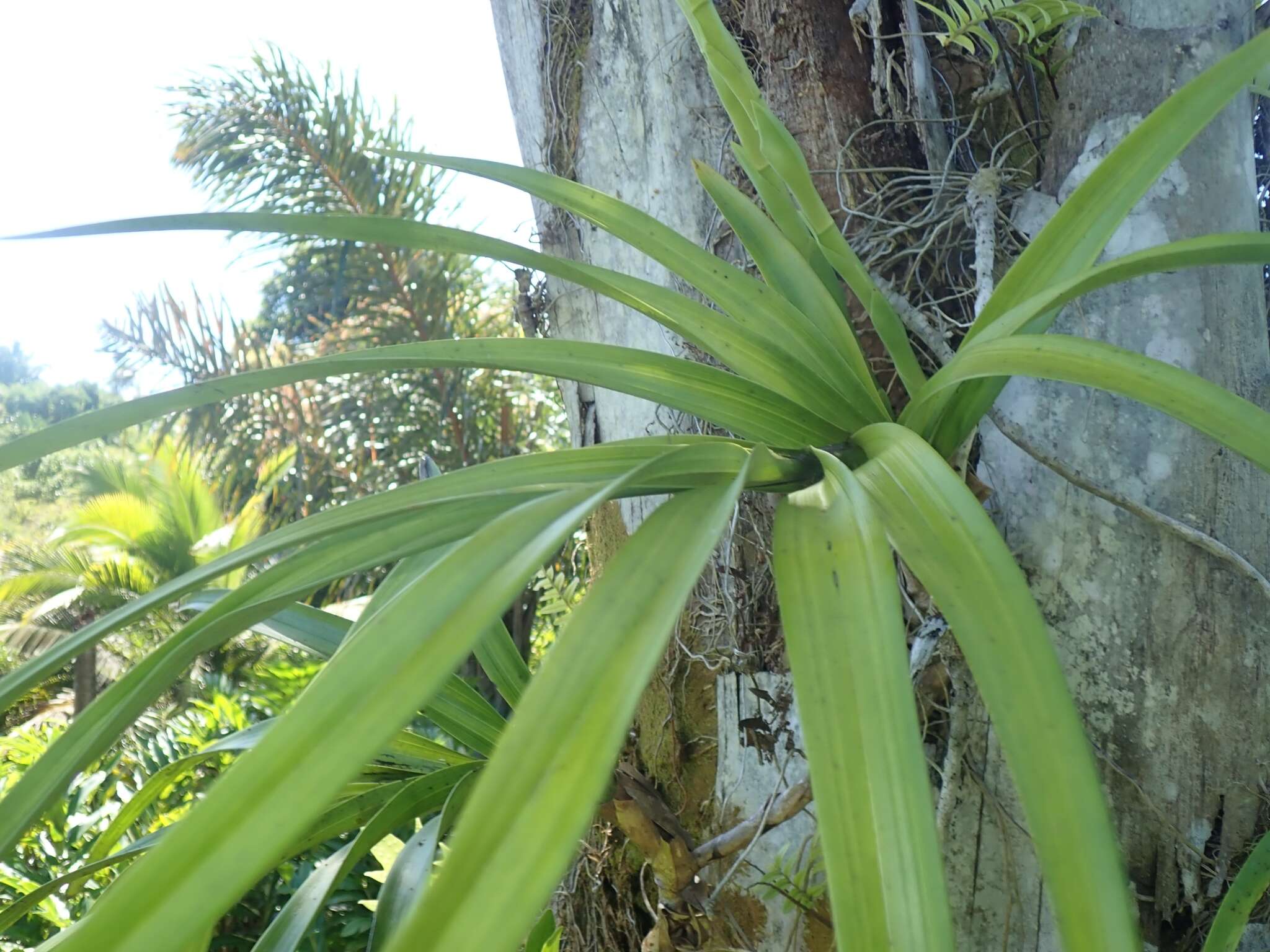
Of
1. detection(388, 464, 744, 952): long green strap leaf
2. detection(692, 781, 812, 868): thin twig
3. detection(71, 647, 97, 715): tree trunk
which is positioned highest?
detection(692, 781, 812, 868): thin twig

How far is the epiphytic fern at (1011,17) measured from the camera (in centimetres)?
55

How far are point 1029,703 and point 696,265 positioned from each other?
0.35 meters

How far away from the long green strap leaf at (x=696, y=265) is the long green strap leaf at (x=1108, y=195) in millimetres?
74

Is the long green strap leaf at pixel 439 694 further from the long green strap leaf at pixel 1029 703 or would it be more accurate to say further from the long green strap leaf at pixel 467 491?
the long green strap leaf at pixel 1029 703

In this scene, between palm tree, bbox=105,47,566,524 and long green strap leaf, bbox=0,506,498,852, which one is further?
palm tree, bbox=105,47,566,524

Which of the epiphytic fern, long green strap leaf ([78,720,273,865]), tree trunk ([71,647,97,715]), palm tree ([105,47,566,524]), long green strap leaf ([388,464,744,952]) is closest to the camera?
long green strap leaf ([388,464,744,952])

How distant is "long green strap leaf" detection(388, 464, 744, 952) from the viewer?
0.58 ft

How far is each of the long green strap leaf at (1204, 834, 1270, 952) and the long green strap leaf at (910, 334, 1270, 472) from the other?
11.0 inches

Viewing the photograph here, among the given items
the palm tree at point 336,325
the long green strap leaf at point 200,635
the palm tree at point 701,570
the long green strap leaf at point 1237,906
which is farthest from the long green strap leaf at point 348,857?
the palm tree at point 336,325

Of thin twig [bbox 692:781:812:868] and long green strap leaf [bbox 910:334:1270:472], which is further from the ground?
long green strap leaf [bbox 910:334:1270:472]

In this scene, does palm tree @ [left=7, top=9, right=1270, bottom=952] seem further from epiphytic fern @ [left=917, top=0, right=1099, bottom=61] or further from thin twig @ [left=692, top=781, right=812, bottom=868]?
epiphytic fern @ [left=917, top=0, right=1099, bottom=61]

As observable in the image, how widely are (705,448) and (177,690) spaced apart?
4419 millimetres

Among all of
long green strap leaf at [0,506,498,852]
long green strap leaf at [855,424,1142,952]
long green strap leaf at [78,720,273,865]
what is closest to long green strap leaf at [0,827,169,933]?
long green strap leaf at [78,720,273,865]

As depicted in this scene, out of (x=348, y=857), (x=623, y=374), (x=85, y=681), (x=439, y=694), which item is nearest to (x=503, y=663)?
(x=439, y=694)
